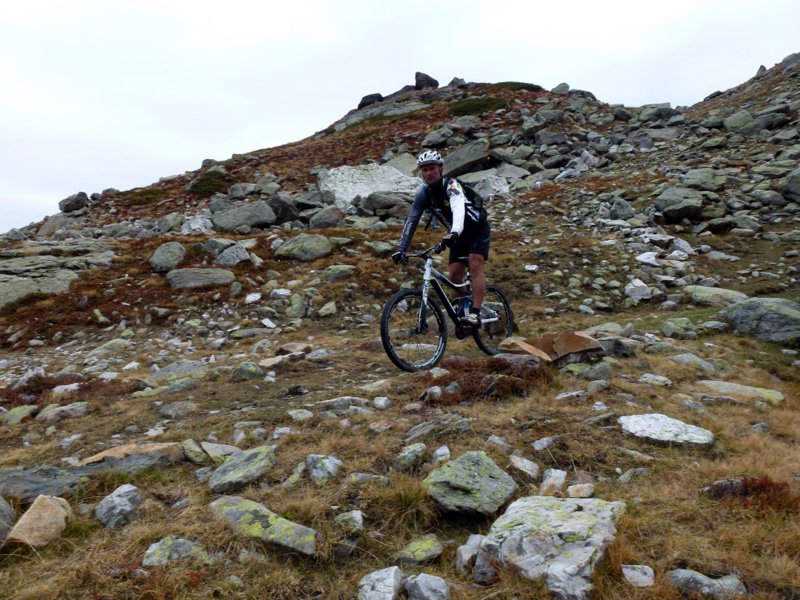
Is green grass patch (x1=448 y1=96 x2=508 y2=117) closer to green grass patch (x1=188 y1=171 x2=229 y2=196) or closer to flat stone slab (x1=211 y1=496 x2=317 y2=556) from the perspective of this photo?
green grass patch (x1=188 y1=171 x2=229 y2=196)

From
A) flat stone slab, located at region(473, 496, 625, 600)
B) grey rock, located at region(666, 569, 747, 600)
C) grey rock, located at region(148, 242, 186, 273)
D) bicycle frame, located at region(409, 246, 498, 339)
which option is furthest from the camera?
grey rock, located at region(148, 242, 186, 273)

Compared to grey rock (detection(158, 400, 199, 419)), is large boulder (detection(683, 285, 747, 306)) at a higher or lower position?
lower

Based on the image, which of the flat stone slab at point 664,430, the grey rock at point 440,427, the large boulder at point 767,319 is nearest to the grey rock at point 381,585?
the grey rock at point 440,427

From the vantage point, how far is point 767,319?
918 centimetres

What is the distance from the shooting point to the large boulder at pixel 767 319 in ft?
29.0

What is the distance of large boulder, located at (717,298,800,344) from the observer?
8.84m

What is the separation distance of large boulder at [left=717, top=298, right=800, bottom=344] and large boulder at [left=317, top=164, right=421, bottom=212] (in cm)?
1855

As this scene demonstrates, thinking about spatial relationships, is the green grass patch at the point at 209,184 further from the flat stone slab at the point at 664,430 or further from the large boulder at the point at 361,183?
the flat stone slab at the point at 664,430

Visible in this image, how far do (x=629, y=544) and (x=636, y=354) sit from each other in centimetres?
522

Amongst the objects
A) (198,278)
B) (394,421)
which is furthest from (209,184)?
(394,421)

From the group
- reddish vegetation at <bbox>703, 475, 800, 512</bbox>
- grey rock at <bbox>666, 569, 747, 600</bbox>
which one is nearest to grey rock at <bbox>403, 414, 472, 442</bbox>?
reddish vegetation at <bbox>703, 475, 800, 512</bbox>

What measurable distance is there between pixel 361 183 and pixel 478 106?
2193 centimetres

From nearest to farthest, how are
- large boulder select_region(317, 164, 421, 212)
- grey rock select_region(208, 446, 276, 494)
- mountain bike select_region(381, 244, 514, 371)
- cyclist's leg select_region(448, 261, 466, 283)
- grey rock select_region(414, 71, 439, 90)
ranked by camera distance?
grey rock select_region(208, 446, 276, 494)
mountain bike select_region(381, 244, 514, 371)
cyclist's leg select_region(448, 261, 466, 283)
large boulder select_region(317, 164, 421, 212)
grey rock select_region(414, 71, 439, 90)

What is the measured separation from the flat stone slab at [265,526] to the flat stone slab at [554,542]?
118 centimetres
